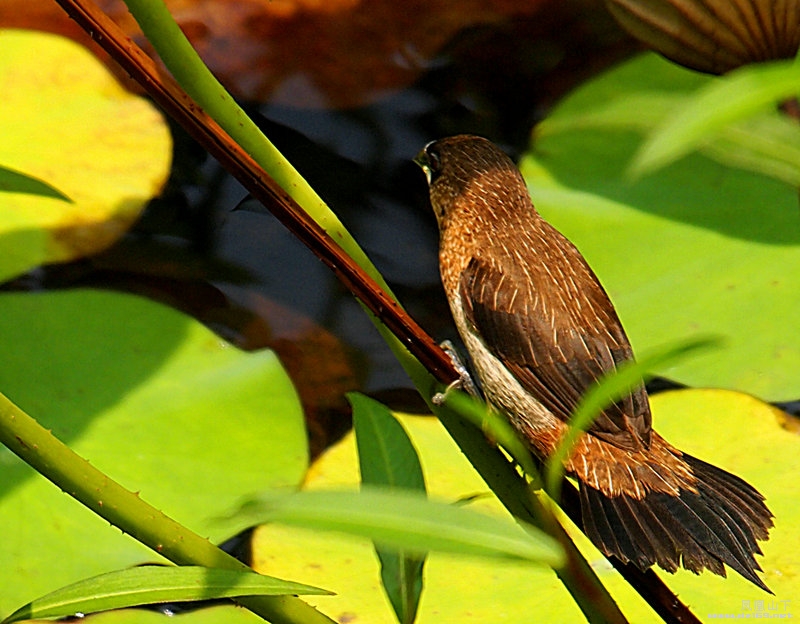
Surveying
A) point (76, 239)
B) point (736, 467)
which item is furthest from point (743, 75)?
point (76, 239)

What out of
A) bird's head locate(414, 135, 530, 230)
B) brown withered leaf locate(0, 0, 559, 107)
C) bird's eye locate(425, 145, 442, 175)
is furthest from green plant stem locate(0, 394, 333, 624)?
brown withered leaf locate(0, 0, 559, 107)

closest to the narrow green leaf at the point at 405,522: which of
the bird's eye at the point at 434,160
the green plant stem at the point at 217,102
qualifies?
the green plant stem at the point at 217,102

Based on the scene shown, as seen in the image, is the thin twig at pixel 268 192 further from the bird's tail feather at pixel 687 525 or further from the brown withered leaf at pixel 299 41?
the brown withered leaf at pixel 299 41

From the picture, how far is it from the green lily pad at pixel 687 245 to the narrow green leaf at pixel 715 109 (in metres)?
2.17

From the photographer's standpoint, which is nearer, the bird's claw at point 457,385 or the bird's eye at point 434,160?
the bird's claw at point 457,385

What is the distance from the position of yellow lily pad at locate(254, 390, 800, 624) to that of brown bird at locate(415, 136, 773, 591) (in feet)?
0.90

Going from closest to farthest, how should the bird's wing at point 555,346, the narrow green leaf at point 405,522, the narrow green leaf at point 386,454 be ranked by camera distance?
the narrow green leaf at point 405,522, the narrow green leaf at point 386,454, the bird's wing at point 555,346

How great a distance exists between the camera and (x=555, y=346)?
2064 millimetres

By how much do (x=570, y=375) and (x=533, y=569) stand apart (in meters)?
0.56

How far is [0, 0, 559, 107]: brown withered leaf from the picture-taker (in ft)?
12.0

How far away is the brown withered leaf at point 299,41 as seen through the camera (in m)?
3.64

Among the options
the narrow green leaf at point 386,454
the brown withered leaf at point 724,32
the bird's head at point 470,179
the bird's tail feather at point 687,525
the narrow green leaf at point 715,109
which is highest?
the bird's head at point 470,179

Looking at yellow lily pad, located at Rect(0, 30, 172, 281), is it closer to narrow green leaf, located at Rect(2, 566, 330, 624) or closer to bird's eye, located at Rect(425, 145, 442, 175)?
bird's eye, located at Rect(425, 145, 442, 175)

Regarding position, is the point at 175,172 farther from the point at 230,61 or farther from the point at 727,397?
the point at 727,397
